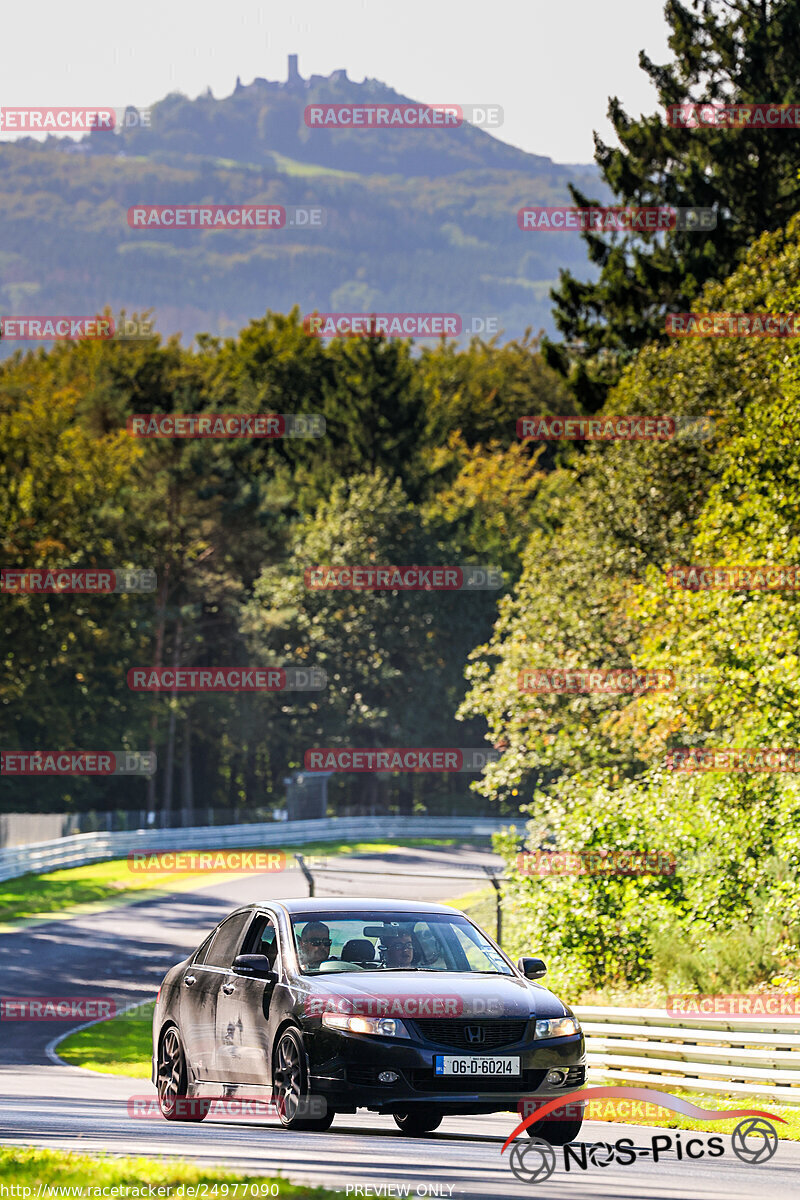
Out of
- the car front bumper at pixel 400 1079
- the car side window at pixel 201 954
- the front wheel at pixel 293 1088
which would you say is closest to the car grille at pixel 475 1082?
the car front bumper at pixel 400 1079

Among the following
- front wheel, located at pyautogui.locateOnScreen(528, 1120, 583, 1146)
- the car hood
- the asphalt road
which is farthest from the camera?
front wheel, located at pyautogui.locateOnScreen(528, 1120, 583, 1146)

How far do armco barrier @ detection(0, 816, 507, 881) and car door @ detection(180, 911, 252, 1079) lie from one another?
3437cm

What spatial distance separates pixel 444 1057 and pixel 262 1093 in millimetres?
1499

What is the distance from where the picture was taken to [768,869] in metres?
19.1

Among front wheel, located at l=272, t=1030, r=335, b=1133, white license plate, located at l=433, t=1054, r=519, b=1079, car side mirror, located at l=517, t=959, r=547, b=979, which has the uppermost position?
car side mirror, located at l=517, t=959, r=547, b=979

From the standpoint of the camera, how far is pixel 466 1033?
29.6ft

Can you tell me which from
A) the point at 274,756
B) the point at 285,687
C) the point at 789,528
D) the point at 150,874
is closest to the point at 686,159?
the point at 789,528

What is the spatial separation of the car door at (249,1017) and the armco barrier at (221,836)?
3515 centimetres

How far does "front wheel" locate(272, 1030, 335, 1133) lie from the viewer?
9.08 metres

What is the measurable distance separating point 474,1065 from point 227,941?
A: 265 cm

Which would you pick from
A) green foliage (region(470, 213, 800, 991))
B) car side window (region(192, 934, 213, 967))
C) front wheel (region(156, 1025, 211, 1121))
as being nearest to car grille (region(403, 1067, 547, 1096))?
front wheel (region(156, 1025, 211, 1121))

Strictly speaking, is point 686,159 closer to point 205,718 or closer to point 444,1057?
point 444,1057

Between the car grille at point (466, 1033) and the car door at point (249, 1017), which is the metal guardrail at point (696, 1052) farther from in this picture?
the car door at point (249, 1017)

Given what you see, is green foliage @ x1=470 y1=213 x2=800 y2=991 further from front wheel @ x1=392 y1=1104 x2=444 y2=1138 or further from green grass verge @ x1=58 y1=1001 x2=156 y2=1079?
front wheel @ x1=392 y1=1104 x2=444 y2=1138
